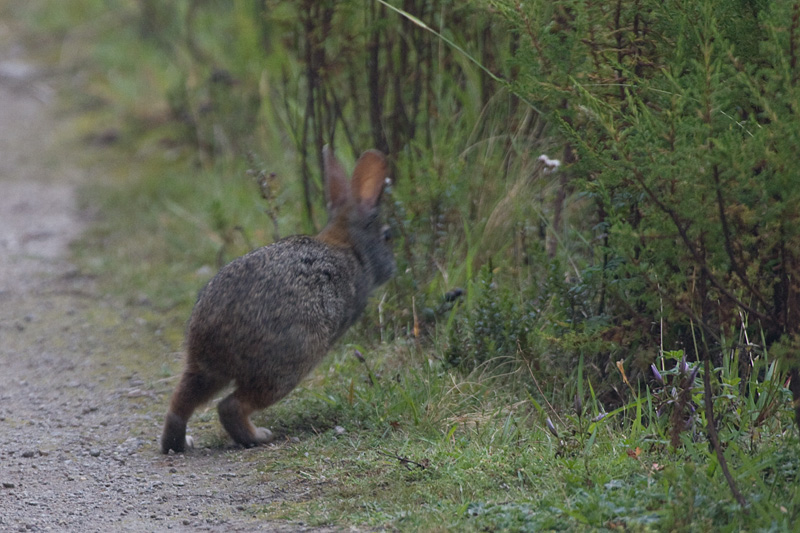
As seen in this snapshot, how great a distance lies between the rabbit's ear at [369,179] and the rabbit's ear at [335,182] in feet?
0.18

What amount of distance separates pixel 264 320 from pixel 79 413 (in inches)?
52.5

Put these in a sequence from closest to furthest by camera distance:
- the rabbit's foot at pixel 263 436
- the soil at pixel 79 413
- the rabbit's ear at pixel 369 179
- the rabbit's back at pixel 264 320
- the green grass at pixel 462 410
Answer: the green grass at pixel 462 410
the soil at pixel 79 413
the rabbit's back at pixel 264 320
the rabbit's foot at pixel 263 436
the rabbit's ear at pixel 369 179

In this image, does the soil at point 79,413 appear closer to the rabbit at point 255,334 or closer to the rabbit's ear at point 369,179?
the rabbit at point 255,334

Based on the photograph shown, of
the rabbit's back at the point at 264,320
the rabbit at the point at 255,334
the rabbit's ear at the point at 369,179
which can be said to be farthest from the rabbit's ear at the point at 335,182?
the rabbit's back at the point at 264,320

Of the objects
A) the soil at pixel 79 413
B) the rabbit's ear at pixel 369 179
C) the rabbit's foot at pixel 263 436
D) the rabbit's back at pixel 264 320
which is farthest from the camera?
the rabbit's ear at pixel 369 179

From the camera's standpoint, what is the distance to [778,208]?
8.61ft

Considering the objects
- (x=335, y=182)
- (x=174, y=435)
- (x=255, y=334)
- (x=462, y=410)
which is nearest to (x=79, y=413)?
(x=174, y=435)

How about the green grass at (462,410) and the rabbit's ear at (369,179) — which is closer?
the green grass at (462,410)

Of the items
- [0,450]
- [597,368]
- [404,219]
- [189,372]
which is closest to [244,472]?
[189,372]

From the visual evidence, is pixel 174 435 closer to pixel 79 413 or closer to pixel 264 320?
pixel 264 320

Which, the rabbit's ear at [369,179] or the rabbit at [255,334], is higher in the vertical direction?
the rabbit's ear at [369,179]

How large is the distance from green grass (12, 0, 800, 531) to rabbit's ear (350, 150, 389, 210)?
0.23m

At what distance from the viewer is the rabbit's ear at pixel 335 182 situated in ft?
16.4

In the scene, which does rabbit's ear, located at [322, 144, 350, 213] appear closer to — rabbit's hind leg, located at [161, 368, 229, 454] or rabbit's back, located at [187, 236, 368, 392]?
rabbit's back, located at [187, 236, 368, 392]
